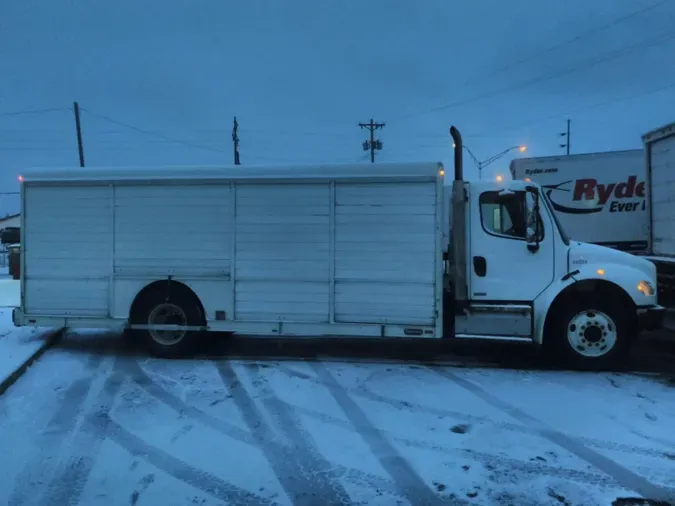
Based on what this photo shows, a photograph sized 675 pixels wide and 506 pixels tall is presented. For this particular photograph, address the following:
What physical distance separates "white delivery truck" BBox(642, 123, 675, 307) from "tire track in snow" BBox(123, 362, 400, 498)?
7820 millimetres

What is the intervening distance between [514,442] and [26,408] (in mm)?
4740

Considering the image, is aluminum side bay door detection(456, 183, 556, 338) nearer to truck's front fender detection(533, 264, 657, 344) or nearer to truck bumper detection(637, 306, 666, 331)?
truck's front fender detection(533, 264, 657, 344)

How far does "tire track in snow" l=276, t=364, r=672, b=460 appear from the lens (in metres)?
4.97

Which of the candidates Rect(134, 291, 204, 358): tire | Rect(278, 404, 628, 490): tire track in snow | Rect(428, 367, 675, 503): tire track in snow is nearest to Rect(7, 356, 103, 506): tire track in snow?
Rect(134, 291, 204, 358): tire

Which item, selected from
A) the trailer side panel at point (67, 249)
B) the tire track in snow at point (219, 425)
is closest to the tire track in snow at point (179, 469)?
the tire track in snow at point (219, 425)

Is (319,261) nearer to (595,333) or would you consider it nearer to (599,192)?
(595,333)

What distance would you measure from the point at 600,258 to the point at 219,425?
5.11m

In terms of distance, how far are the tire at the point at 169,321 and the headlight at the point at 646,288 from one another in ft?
18.7

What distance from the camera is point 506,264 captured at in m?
7.66

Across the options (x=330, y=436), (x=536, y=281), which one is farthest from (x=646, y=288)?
(x=330, y=436)

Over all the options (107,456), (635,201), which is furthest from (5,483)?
(635,201)

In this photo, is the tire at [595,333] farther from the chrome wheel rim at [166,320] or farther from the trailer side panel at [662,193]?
the chrome wheel rim at [166,320]

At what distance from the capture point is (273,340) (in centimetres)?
961

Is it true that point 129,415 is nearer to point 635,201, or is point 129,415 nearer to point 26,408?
point 26,408
